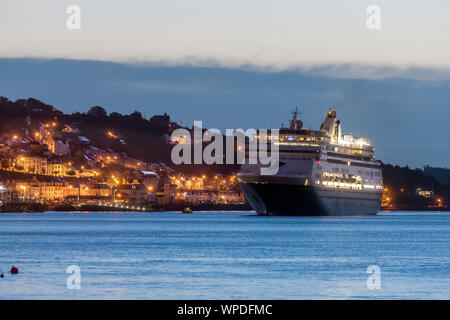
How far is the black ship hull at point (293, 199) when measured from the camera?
98938 millimetres

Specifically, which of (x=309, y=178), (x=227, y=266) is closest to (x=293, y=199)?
(x=309, y=178)

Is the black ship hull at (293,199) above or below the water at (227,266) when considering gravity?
above

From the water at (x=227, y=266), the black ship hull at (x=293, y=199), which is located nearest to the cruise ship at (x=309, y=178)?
the black ship hull at (x=293, y=199)

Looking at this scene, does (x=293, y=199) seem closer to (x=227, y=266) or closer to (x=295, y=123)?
(x=295, y=123)

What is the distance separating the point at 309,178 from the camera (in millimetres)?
99375

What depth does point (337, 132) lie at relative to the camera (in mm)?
118188

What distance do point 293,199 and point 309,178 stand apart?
2621 millimetres

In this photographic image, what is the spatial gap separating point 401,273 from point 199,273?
28.3 feet

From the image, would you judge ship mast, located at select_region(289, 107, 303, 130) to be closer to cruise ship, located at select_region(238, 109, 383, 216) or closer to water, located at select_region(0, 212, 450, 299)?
cruise ship, located at select_region(238, 109, 383, 216)

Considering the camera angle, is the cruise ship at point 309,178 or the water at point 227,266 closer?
the water at point 227,266

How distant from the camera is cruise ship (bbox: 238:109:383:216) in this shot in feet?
325

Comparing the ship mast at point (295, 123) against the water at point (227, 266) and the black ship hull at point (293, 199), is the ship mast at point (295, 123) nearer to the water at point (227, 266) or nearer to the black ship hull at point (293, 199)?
the black ship hull at point (293, 199)
